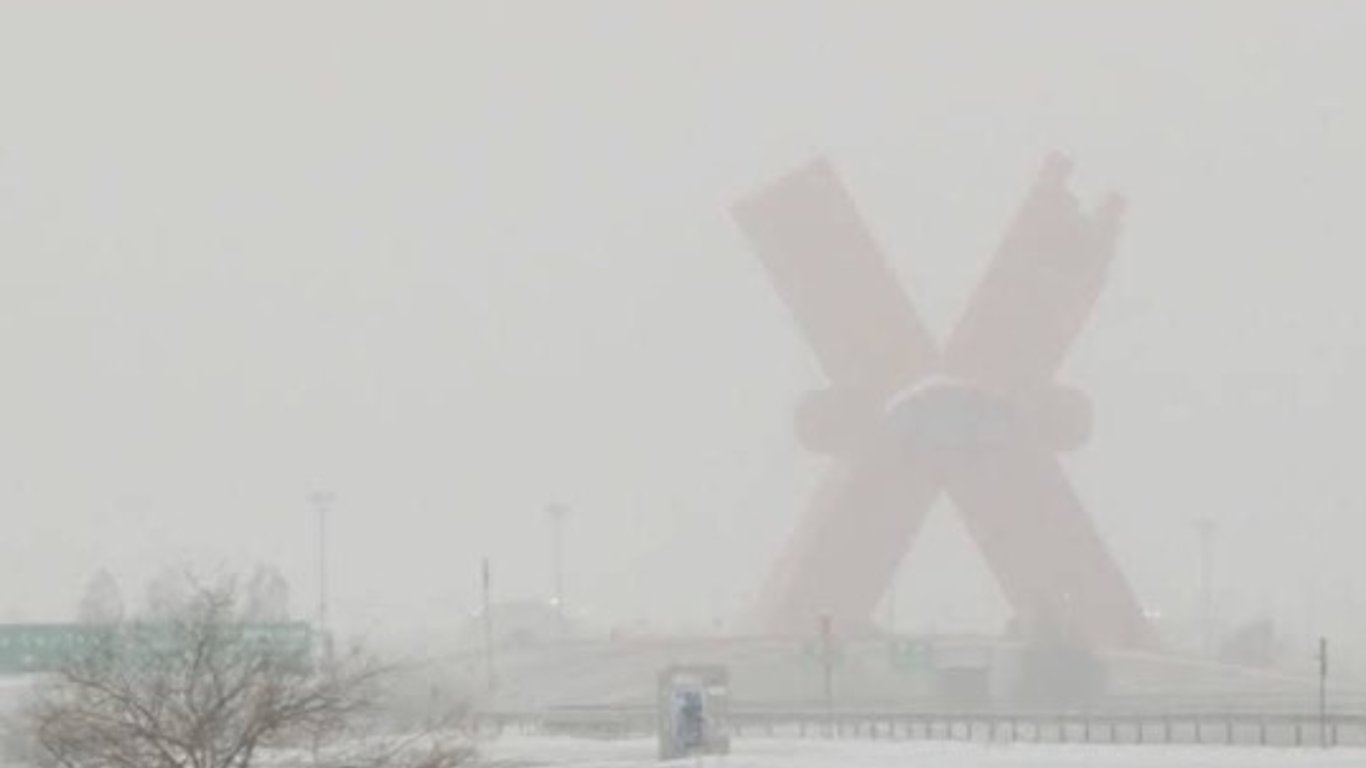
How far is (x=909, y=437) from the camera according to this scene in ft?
294

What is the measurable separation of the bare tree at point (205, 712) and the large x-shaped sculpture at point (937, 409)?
194 feet

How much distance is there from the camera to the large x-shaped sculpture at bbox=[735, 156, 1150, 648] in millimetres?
89688

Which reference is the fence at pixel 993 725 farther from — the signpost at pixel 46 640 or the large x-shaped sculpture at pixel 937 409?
the large x-shaped sculpture at pixel 937 409

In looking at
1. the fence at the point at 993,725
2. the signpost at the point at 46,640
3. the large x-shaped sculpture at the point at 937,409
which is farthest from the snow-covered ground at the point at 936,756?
the large x-shaped sculpture at the point at 937,409

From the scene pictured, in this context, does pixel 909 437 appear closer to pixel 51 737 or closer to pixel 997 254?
pixel 997 254

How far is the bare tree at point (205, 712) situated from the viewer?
2645 centimetres

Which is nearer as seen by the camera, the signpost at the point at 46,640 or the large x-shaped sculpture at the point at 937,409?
the signpost at the point at 46,640

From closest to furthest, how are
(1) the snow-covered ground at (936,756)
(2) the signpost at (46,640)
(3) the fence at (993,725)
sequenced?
1. (1) the snow-covered ground at (936,756)
2. (2) the signpost at (46,640)
3. (3) the fence at (993,725)

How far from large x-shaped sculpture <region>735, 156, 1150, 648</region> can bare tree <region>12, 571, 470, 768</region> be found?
59036 millimetres

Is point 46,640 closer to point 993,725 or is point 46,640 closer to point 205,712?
point 993,725

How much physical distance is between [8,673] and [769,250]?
29407 mm

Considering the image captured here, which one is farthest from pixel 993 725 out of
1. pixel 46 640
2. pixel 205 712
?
pixel 205 712

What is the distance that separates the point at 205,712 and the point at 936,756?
25.6 meters

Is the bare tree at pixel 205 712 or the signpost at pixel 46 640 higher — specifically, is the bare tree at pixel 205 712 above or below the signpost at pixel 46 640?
below
